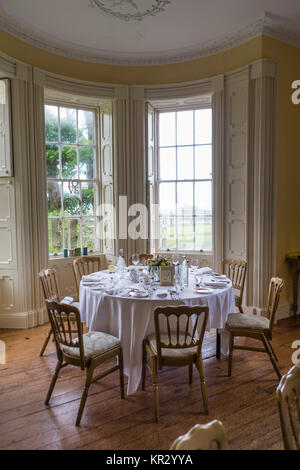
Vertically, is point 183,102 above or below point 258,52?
below

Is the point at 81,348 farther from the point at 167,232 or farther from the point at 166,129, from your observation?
the point at 166,129

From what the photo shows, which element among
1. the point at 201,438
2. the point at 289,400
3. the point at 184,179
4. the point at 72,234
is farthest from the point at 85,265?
the point at 201,438

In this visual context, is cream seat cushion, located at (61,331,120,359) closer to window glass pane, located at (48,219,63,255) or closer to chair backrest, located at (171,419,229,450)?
chair backrest, located at (171,419,229,450)

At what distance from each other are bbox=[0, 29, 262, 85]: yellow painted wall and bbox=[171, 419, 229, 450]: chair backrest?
16.0 ft

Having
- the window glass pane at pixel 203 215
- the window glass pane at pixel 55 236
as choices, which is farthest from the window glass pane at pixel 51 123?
the window glass pane at pixel 203 215

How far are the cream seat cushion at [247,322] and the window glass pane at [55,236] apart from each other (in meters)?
3.03

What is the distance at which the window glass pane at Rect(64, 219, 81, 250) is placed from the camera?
5.56 m

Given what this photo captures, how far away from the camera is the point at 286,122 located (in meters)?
4.93

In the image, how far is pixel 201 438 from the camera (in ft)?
3.59

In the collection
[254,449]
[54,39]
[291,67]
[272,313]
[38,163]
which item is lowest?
[254,449]

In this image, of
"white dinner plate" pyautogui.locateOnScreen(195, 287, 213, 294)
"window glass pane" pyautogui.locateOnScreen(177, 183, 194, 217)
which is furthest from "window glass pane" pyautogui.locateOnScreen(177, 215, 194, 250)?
"white dinner plate" pyautogui.locateOnScreen(195, 287, 213, 294)
